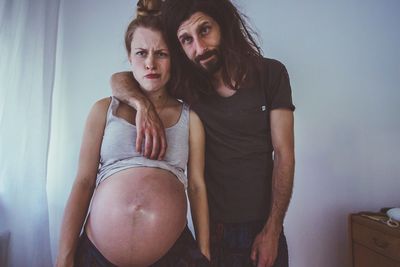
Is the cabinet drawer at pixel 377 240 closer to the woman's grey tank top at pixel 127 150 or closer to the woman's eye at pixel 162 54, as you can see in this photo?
the woman's grey tank top at pixel 127 150

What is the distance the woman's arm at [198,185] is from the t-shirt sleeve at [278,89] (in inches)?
10.9

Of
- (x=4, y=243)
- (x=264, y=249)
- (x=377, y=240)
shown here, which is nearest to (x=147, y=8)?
(x=264, y=249)

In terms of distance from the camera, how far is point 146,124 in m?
0.77

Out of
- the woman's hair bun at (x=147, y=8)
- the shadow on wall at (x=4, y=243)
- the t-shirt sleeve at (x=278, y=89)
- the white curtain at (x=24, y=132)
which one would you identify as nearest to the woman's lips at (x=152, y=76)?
the woman's hair bun at (x=147, y=8)

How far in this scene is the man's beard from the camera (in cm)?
94

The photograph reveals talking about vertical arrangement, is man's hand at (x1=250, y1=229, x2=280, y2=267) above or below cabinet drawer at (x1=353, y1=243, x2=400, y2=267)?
above

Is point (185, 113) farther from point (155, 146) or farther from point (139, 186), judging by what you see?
point (139, 186)

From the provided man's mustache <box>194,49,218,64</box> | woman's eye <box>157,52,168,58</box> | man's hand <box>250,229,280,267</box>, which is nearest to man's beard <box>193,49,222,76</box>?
man's mustache <box>194,49,218,64</box>

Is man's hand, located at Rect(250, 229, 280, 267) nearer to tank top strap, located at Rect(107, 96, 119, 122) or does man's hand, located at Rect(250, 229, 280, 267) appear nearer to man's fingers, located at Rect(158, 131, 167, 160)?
man's fingers, located at Rect(158, 131, 167, 160)

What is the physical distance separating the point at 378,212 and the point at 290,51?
0.99 meters

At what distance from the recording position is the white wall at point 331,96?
1456mm

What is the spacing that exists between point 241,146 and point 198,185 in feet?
0.68

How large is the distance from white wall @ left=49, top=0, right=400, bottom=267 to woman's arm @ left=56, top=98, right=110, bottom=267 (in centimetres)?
62

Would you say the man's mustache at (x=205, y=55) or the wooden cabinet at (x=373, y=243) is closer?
the man's mustache at (x=205, y=55)
